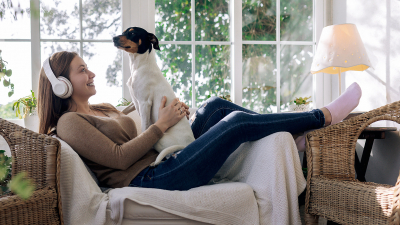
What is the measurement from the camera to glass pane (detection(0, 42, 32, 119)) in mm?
2527

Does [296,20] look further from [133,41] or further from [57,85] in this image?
[57,85]

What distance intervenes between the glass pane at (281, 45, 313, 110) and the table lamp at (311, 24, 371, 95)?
61cm

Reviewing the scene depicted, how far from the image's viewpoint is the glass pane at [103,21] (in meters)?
2.66

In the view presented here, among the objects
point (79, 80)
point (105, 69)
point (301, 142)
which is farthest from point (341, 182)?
point (105, 69)

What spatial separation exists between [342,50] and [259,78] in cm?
87

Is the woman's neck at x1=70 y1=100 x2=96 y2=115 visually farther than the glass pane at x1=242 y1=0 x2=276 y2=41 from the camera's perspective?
No

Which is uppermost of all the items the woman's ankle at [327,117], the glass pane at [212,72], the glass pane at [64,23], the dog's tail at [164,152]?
the glass pane at [64,23]

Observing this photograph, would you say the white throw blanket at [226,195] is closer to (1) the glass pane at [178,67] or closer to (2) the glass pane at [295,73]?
(1) the glass pane at [178,67]

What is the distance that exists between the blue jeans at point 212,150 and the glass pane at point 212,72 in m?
1.46

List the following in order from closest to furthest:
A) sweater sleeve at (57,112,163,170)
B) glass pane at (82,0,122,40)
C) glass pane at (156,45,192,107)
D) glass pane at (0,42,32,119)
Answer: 1. sweater sleeve at (57,112,163,170)
2. glass pane at (0,42,32,119)
3. glass pane at (82,0,122,40)
4. glass pane at (156,45,192,107)

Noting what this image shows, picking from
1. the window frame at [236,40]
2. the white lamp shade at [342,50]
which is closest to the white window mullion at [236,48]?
the window frame at [236,40]

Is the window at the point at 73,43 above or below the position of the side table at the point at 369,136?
above

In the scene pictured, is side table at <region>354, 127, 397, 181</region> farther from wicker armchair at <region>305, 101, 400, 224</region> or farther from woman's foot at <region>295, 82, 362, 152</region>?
wicker armchair at <region>305, 101, 400, 224</region>

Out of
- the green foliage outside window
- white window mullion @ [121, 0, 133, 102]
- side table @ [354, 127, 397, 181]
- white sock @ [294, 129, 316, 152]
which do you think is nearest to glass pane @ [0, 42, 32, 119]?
the green foliage outside window
